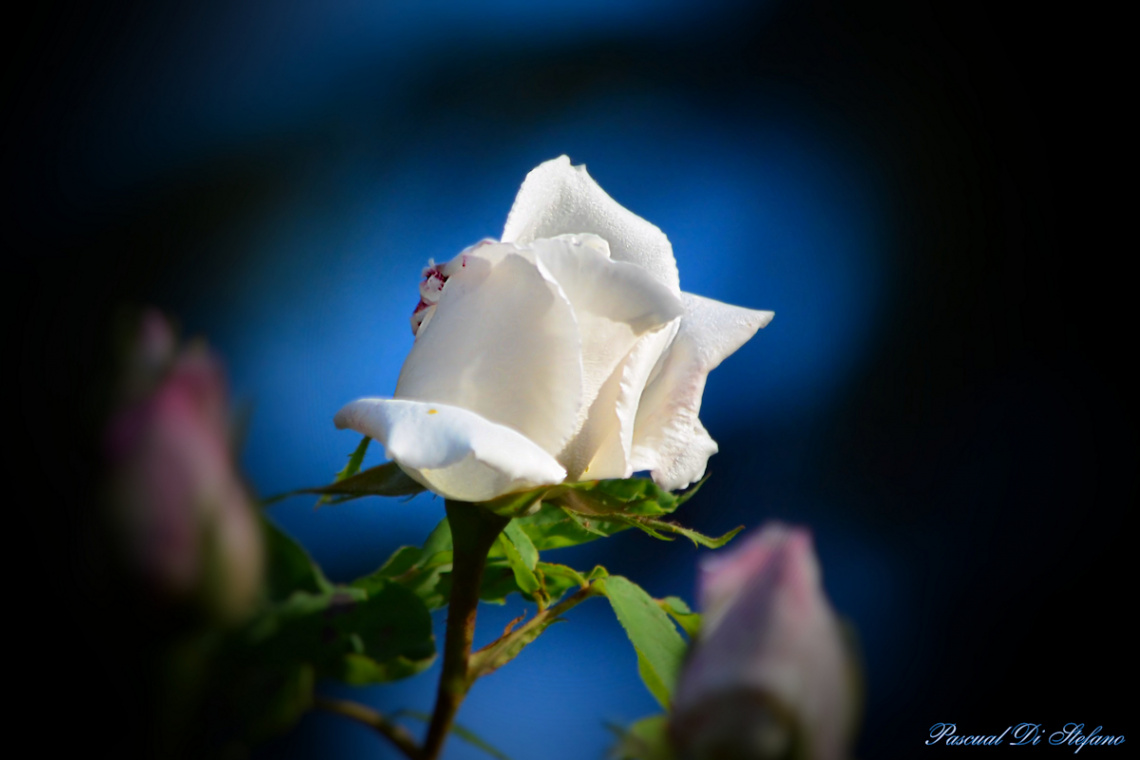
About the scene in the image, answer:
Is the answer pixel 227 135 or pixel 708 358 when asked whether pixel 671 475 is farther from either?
pixel 227 135

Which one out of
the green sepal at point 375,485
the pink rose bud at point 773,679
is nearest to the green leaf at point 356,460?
the green sepal at point 375,485

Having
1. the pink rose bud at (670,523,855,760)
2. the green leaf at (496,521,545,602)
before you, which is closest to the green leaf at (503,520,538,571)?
the green leaf at (496,521,545,602)

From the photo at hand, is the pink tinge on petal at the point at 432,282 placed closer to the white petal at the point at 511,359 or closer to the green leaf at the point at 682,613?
the white petal at the point at 511,359

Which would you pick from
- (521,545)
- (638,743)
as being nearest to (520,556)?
(521,545)

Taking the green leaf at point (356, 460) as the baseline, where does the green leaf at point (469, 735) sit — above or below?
below

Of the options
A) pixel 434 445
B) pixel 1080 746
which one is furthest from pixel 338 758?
pixel 1080 746

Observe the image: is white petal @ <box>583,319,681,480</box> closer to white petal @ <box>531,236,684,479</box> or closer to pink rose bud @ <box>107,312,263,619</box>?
white petal @ <box>531,236,684,479</box>

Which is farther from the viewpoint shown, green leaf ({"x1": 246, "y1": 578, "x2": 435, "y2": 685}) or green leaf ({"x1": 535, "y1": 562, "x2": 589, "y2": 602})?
green leaf ({"x1": 535, "y1": 562, "x2": 589, "y2": 602})
